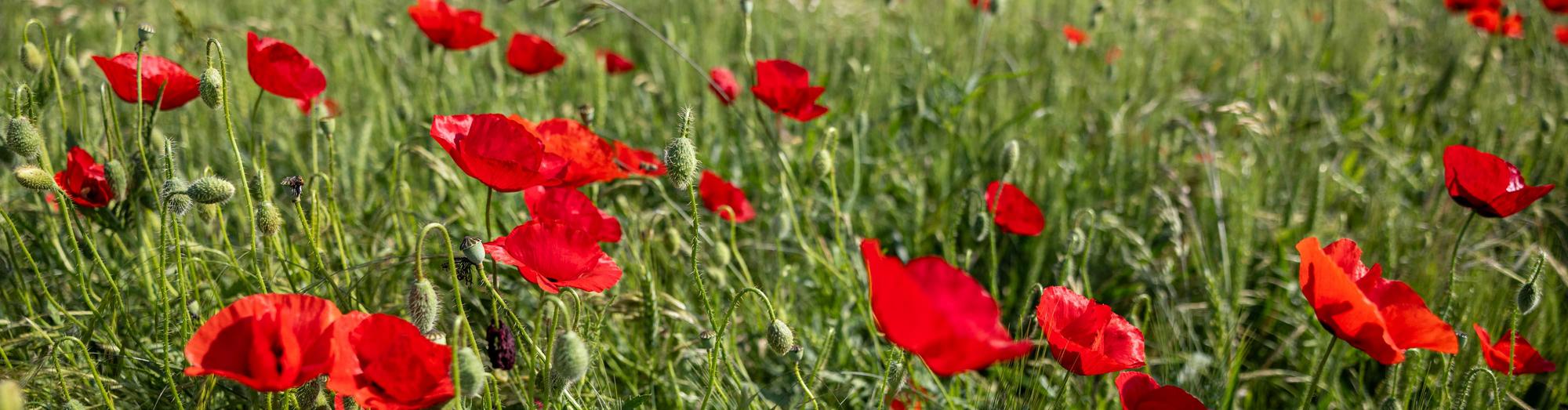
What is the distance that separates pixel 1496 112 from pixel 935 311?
9.32 feet

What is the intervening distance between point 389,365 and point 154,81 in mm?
770

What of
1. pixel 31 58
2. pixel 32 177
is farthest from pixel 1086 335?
pixel 31 58

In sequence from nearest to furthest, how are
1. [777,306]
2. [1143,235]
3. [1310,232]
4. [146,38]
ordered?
[146,38] → [777,306] → [1310,232] → [1143,235]

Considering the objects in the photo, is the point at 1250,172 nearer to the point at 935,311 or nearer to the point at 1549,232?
the point at 1549,232

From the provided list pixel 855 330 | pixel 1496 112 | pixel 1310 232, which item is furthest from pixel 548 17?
pixel 1496 112

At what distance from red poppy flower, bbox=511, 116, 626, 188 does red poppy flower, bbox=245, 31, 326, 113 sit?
1.10 feet

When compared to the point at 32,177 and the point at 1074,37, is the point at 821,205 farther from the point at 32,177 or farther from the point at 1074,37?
the point at 32,177

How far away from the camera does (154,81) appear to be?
137cm

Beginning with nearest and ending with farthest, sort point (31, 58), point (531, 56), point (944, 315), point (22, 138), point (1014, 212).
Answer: point (944, 315)
point (22, 138)
point (31, 58)
point (1014, 212)
point (531, 56)

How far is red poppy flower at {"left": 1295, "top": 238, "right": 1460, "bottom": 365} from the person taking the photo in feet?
3.43

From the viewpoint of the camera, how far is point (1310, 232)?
2.08 m

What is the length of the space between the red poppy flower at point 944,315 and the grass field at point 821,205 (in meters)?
0.32

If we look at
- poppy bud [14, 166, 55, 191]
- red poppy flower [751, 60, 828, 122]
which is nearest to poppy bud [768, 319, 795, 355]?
red poppy flower [751, 60, 828, 122]

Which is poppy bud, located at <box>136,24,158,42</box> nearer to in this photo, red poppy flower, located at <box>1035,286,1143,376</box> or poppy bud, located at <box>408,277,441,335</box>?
poppy bud, located at <box>408,277,441,335</box>
